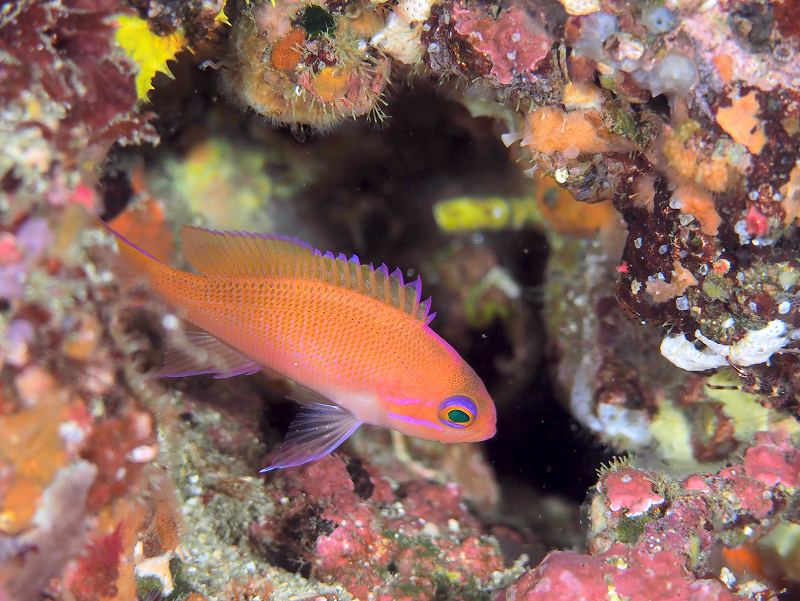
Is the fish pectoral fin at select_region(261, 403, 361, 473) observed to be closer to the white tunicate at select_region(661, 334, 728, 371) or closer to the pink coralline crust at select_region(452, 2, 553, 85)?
the white tunicate at select_region(661, 334, 728, 371)

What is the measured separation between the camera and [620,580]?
2965 millimetres

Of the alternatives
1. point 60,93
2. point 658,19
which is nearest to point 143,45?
point 60,93

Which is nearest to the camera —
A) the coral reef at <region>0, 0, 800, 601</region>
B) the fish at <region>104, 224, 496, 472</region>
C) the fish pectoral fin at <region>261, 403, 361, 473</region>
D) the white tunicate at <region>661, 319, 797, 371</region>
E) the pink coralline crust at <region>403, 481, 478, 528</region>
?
the coral reef at <region>0, 0, 800, 601</region>

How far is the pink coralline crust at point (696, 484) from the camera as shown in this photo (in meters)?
3.37

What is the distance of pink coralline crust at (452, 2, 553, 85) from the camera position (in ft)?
9.65

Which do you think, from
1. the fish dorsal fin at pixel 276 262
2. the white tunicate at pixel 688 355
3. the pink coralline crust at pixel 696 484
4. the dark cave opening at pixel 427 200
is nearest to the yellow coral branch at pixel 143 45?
the fish dorsal fin at pixel 276 262

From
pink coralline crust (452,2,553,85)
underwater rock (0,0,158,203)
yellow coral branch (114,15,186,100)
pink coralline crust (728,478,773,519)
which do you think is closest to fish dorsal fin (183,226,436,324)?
underwater rock (0,0,158,203)

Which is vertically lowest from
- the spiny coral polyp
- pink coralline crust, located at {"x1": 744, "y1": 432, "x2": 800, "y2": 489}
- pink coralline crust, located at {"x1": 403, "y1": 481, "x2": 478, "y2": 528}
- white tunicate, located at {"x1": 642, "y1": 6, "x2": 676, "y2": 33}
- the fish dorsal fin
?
pink coralline crust, located at {"x1": 403, "y1": 481, "x2": 478, "y2": 528}

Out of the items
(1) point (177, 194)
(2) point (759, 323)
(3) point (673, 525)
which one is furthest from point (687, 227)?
(1) point (177, 194)

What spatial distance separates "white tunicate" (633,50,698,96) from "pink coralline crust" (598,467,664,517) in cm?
209

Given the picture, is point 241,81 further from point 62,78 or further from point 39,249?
point 39,249

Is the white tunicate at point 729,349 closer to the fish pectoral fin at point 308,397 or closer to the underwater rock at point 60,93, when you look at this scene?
the fish pectoral fin at point 308,397

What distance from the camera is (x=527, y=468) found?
4.81 metres

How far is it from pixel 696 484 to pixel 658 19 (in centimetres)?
251
